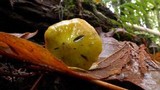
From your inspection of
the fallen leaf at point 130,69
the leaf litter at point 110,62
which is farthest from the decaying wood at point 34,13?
the fallen leaf at point 130,69

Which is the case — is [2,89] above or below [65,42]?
below

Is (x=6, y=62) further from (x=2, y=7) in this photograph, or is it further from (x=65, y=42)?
(x=2, y=7)

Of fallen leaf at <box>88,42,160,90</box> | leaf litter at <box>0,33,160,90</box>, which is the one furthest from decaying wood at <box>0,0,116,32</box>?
fallen leaf at <box>88,42,160,90</box>

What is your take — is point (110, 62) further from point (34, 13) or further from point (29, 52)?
point (34, 13)

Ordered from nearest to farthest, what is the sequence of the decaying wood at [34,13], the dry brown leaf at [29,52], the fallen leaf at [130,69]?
the dry brown leaf at [29,52]
the fallen leaf at [130,69]
the decaying wood at [34,13]

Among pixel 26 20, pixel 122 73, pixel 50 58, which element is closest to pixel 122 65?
pixel 122 73

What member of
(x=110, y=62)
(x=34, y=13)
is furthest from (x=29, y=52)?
(x=34, y=13)

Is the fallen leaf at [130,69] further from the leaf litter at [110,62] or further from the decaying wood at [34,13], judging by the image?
the decaying wood at [34,13]

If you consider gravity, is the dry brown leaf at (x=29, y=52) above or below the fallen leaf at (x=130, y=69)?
above
